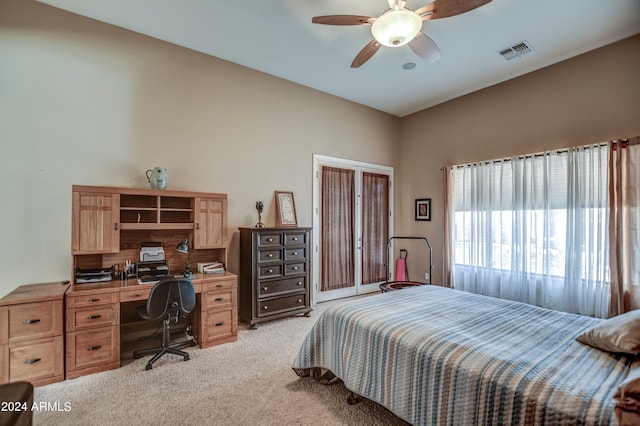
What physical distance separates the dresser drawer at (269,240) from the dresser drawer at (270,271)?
11.5 inches

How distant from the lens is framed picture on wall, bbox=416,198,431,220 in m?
5.46

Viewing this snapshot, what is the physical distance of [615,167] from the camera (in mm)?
3338

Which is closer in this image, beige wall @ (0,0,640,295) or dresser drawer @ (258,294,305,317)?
beige wall @ (0,0,640,295)

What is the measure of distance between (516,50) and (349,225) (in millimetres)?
3367

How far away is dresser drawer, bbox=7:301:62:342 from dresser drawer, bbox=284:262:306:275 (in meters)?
2.32

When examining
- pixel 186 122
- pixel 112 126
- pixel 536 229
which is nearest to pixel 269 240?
pixel 186 122

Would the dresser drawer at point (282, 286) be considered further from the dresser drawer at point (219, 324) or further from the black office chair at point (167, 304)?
the black office chair at point (167, 304)

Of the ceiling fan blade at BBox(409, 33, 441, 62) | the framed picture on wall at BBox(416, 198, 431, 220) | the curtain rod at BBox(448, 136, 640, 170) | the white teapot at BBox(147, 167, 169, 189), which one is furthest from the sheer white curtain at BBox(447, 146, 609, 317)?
the white teapot at BBox(147, 167, 169, 189)

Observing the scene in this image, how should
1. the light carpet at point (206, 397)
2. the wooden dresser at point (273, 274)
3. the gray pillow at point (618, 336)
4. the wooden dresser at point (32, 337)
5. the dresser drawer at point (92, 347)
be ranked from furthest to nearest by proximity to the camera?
1. the wooden dresser at point (273, 274)
2. the dresser drawer at point (92, 347)
3. the wooden dresser at point (32, 337)
4. the light carpet at point (206, 397)
5. the gray pillow at point (618, 336)

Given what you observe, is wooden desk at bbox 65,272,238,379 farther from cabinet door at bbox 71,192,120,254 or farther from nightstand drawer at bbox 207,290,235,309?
cabinet door at bbox 71,192,120,254

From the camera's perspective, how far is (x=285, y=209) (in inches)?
175

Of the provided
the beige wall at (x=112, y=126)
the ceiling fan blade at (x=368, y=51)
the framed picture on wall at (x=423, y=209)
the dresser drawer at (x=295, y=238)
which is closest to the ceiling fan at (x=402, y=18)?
the ceiling fan blade at (x=368, y=51)

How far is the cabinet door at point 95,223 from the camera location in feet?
9.15

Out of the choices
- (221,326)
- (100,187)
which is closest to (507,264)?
(221,326)
